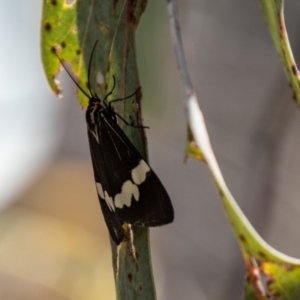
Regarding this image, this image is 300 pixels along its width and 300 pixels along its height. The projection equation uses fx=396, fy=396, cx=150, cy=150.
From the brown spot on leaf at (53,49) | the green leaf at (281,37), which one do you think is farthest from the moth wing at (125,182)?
the green leaf at (281,37)

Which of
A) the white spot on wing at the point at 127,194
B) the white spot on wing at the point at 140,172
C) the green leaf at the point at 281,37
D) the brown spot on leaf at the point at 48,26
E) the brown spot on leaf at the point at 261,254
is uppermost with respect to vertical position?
the brown spot on leaf at the point at 48,26

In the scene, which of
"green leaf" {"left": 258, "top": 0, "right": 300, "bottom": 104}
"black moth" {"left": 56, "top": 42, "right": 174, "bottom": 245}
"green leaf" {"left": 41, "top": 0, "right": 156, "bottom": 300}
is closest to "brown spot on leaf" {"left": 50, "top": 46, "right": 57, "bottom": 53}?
"green leaf" {"left": 41, "top": 0, "right": 156, "bottom": 300}

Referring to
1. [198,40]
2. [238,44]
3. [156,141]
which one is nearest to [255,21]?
[238,44]

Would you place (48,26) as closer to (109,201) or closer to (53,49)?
(53,49)

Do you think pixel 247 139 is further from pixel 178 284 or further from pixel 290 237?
pixel 178 284

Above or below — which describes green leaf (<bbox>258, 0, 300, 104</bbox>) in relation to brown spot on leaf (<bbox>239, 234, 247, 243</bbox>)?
above

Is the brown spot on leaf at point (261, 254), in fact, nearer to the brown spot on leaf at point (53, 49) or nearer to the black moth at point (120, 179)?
the black moth at point (120, 179)

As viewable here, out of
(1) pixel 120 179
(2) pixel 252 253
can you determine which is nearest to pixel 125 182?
(1) pixel 120 179

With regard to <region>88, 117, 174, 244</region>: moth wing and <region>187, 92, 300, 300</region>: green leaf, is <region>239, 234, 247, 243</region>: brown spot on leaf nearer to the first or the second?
<region>187, 92, 300, 300</region>: green leaf
